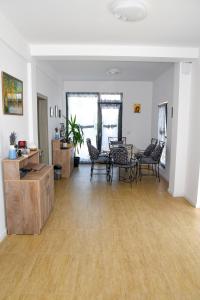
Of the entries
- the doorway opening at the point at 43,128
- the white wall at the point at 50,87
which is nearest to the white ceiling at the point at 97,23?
the white wall at the point at 50,87

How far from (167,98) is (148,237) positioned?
388cm

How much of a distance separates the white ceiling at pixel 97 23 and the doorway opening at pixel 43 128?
1834mm

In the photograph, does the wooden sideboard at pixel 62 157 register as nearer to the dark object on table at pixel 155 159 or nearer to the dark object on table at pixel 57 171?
the dark object on table at pixel 57 171

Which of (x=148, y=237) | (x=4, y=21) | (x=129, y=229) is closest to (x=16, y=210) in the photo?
(x=129, y=229)

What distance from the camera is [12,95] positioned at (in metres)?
2.94

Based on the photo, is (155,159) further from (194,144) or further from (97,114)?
(97,114)

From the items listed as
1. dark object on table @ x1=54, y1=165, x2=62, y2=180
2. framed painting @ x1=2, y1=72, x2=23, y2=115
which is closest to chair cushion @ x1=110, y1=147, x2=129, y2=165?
dark object on table @ x1=54, y1=165, x2=62, y2=180

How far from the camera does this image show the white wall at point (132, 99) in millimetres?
7141

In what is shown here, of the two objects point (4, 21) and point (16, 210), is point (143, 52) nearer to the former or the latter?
point (4, 21)

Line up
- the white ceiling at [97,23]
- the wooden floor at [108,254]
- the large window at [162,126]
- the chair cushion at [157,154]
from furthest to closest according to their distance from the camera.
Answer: the large window at [162,126]
the chair cushion at [157,154]
the white ceiling at [97,23]
the wooden floor at [108,254]

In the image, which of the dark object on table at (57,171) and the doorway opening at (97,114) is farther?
the doorway opening at (97,114)

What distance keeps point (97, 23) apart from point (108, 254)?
9.16ft

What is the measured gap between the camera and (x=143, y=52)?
354cm

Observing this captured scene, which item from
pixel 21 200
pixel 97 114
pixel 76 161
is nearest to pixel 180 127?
pixel 21 200
